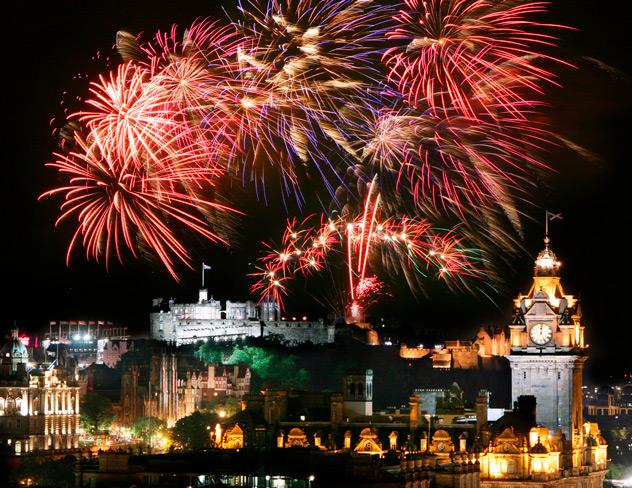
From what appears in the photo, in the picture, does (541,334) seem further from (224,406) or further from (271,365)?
(271,365)

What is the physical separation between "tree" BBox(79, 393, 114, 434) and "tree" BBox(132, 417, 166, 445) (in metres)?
5.17

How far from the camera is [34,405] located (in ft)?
551

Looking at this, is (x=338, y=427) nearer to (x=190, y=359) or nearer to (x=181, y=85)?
(x=181, y=85)

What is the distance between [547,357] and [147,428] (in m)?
62.4

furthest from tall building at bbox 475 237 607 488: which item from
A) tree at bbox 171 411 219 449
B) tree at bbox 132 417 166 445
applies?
tree at bbox 132 417 166 445

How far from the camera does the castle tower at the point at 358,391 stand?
120 m

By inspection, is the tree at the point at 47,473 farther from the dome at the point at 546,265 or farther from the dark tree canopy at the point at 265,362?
the dark tree canopy at the point at 265,362

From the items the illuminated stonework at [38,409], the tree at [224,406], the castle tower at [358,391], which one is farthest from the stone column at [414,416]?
the illuminated stonework at [38,409]

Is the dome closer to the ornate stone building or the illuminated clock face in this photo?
the illuminated clock face

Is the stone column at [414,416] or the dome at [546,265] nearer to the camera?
the dome at [546,265]

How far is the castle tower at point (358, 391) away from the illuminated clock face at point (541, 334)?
1480 centimetres

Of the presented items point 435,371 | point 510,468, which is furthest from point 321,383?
point 510,468

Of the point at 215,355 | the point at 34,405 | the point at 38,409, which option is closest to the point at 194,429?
the point at 38,409

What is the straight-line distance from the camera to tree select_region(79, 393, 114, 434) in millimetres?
176875
